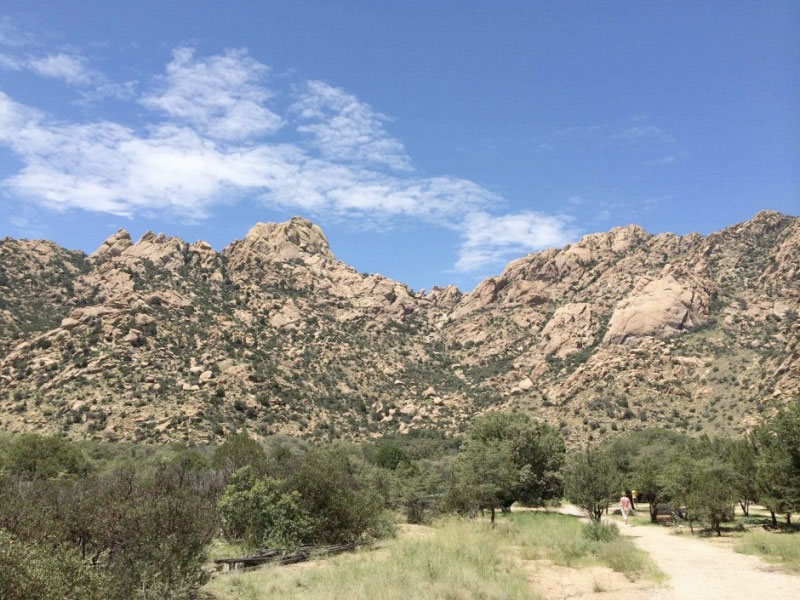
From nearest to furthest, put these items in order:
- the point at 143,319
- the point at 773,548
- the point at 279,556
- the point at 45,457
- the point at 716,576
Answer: the point at 716,576 < the point at 279,556 < the point at 773,548 < the point at 45,457 < the point at 143,319

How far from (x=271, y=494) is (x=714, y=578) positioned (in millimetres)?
13617

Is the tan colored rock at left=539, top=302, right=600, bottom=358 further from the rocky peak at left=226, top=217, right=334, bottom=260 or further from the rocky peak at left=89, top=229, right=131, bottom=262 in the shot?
the rocky peak at left=89, top=229, right=131, bottom=262

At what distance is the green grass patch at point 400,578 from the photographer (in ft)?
37.8

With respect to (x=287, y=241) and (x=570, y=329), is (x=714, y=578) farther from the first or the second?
(x=287, y=241)

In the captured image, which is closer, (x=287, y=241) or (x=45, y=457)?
(x=45, y=457)

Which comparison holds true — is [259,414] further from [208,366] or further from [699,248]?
[699,248]

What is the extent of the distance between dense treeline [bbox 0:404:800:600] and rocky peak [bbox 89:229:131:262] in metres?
61.2

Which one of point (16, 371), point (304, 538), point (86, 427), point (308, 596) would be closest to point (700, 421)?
point (304, 538)

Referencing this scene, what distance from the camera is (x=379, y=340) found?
312 ft

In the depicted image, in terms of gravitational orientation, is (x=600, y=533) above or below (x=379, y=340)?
below

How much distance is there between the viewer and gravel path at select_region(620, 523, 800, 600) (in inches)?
468

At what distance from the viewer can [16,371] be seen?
192ft

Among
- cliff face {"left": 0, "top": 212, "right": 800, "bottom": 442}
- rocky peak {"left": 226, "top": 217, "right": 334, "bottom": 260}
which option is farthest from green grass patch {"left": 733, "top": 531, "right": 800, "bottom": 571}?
rocky peak {"left": 226, "top": 217, "right": 334, "bottom": 260}

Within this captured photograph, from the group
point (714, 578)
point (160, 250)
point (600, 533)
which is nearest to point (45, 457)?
point (600, 533)
